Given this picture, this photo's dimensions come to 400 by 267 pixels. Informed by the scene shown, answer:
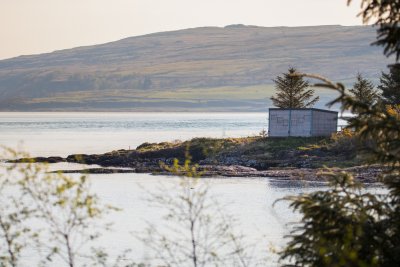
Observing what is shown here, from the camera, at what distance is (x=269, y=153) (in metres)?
72.7

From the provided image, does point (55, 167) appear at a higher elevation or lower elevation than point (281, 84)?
lower

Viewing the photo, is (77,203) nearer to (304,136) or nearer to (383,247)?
(383,247)

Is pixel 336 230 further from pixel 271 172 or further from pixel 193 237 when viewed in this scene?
pixel 271 172

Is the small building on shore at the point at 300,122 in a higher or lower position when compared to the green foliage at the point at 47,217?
higher

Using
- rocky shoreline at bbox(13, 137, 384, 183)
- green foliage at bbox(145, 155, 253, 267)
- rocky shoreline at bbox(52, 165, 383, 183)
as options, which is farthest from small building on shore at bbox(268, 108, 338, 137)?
green foliage at bbox(145, 155, 253, 267)

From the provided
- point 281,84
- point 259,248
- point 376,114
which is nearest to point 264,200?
point 259,248

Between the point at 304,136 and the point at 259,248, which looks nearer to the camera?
the point at 259,248

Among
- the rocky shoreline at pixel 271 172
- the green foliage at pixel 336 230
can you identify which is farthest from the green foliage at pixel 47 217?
the rocky shoreline at pixel 271 172

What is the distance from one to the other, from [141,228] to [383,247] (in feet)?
77.7

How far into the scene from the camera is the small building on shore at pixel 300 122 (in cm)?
7838

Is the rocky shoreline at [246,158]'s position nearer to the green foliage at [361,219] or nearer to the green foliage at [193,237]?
the green foliage at [193,237]

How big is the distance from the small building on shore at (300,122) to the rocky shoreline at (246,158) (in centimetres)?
210

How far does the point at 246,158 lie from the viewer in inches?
2835

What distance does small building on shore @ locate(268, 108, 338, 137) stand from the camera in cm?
7838
